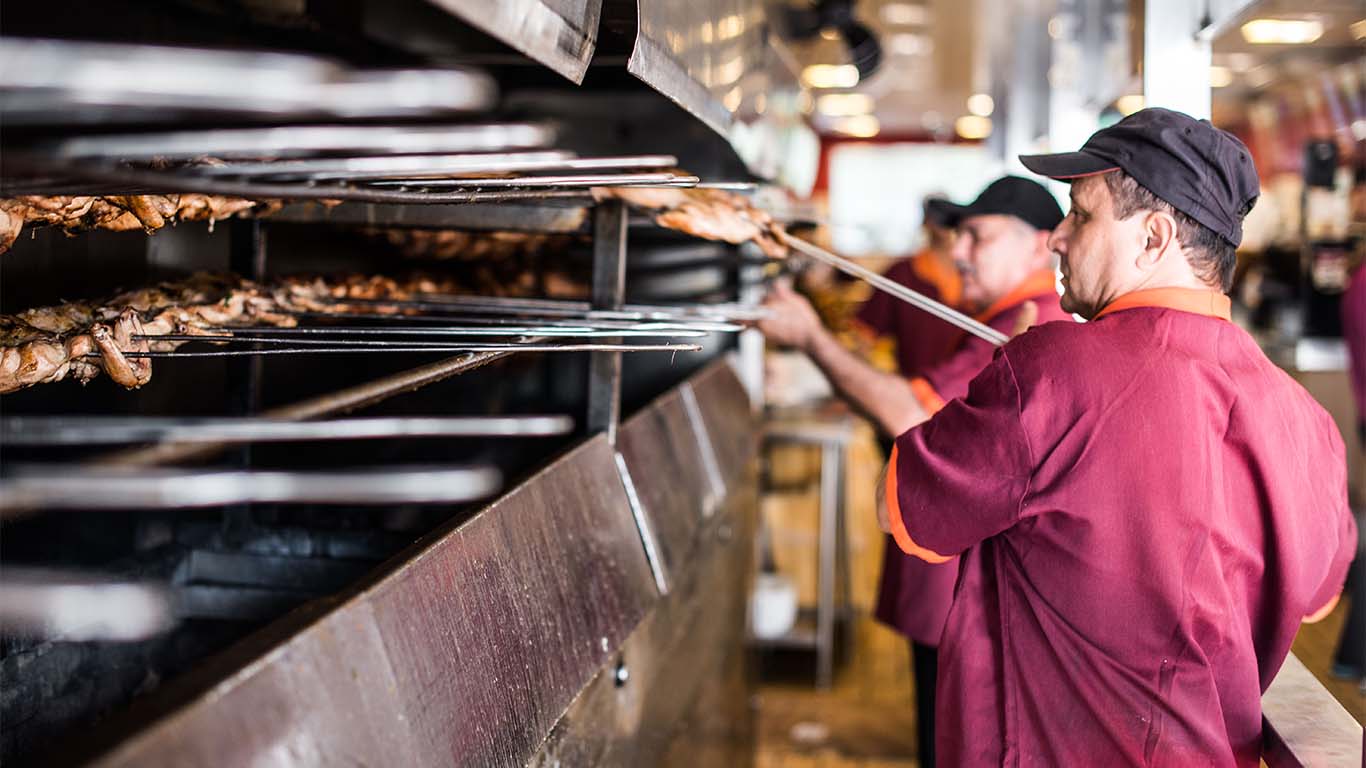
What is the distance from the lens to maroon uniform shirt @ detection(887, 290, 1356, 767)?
60.7 inches

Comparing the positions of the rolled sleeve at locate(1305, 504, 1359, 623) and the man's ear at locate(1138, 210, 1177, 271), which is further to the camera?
the rolled sleeve at locate(1305, 504, 1359, 623)

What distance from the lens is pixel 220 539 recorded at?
208 centimetres

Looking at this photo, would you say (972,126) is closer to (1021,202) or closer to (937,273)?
(937,273)

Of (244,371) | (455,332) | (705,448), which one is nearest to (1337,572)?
(705,448)

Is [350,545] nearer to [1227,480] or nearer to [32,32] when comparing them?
[32,32]

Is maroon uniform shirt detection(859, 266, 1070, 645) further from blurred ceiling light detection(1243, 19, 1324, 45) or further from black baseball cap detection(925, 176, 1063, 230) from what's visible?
blurred ceiling light detection(1243, 19, 1324, 45)

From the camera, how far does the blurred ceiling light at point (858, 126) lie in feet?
56.1

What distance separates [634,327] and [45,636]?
3.22 ft

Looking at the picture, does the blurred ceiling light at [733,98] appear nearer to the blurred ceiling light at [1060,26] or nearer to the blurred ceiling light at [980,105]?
the blurred ceiling light at [1060,26]

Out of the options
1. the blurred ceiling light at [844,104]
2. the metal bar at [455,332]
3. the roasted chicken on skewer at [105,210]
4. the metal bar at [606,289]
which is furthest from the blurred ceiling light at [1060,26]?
the blurred ceiling light at [844,104]

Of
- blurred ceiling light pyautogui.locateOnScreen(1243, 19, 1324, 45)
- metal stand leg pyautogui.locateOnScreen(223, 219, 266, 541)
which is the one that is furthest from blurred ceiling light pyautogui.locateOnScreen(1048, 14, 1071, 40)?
blurred ceiling light pyautogui.locateOnScreen(1243, 19, 1324, 45)

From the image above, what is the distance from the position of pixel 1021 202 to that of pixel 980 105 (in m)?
12.1

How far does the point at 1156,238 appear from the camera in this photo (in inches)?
65.1

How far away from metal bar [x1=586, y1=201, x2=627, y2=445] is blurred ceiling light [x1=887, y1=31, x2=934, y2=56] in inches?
286
